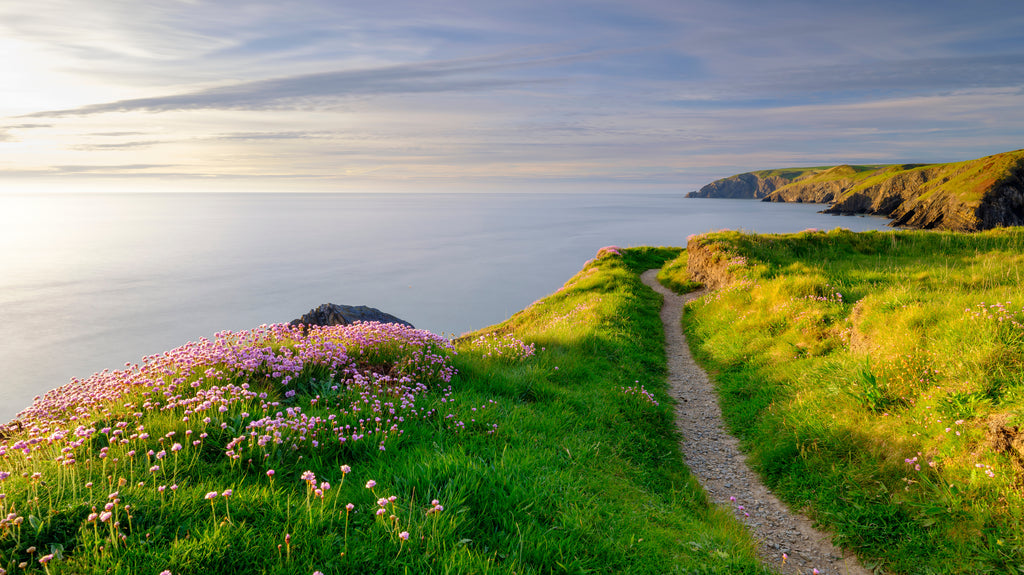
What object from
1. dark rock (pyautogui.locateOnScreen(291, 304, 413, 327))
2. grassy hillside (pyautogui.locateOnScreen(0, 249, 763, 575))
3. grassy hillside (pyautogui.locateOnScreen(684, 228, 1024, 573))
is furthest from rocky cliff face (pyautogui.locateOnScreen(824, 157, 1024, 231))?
grassy hillside (pyautogui.locateOnScreen(0, 249, 763, 575))

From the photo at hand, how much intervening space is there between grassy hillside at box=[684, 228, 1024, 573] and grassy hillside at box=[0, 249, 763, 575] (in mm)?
2022

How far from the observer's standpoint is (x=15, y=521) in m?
3.04

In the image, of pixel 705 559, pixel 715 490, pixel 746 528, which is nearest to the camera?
pixel 705 559

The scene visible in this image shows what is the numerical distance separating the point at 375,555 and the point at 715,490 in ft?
21.5

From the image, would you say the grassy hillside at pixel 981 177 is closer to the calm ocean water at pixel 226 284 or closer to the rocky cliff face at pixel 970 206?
the rocky cliff face at pixel 970 206

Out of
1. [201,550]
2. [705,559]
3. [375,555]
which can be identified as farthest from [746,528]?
[201,550]

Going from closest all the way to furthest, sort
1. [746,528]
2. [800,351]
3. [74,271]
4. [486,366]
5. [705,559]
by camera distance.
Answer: [705,559] → [746,528] → [486,366] → [800,351] → [74,271]

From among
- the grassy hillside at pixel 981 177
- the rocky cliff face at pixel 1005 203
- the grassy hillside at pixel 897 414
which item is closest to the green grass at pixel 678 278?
the grassy hillside at pixel 897 414

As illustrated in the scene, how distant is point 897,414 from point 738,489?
9.95 ft

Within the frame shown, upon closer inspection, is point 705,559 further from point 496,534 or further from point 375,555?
point 375,555

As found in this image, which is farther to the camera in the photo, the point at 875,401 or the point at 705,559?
the point at 875,401

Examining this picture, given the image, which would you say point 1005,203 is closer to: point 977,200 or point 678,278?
point 977,200

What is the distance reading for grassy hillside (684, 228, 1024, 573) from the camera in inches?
227

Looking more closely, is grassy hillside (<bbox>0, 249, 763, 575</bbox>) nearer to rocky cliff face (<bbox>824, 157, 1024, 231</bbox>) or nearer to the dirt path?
the dirt path
